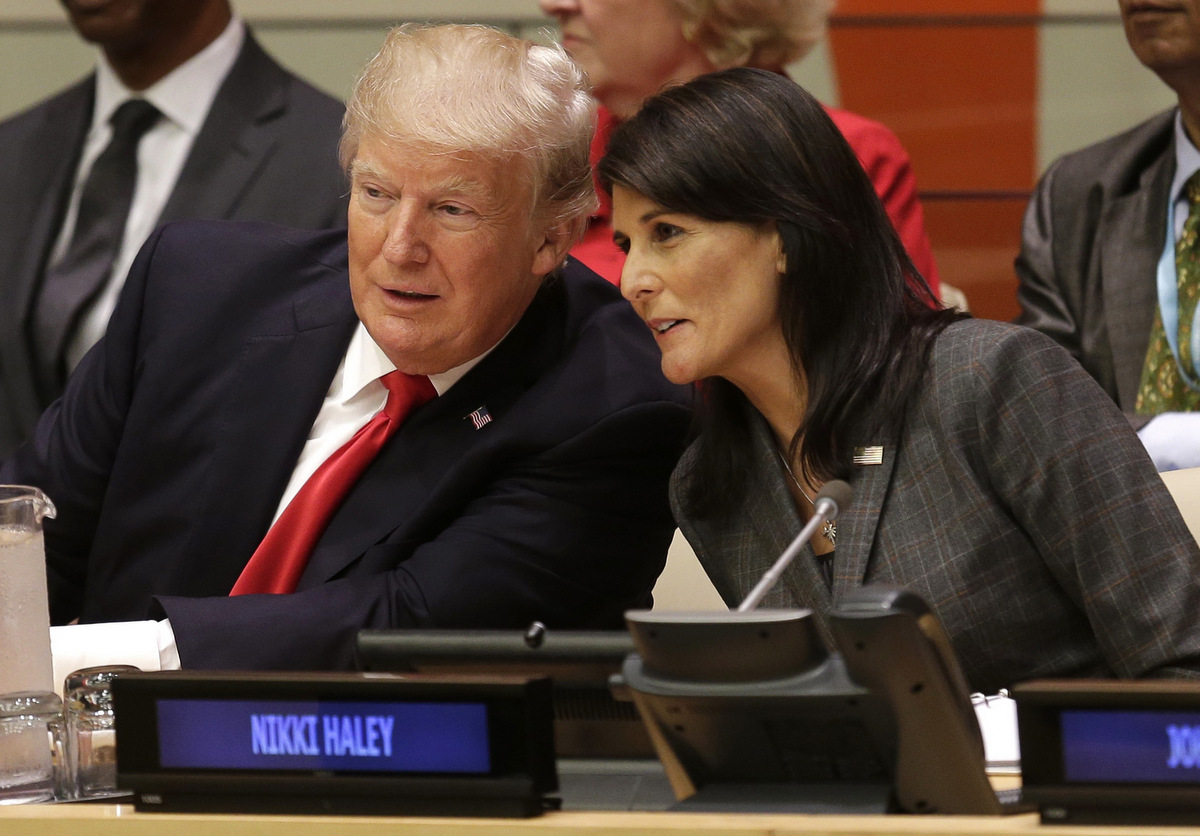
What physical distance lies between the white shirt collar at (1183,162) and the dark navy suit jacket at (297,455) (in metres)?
1.16

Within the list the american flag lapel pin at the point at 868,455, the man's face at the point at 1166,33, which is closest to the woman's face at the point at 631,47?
the man's face at the point at 1166,33

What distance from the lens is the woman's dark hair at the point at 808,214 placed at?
5.39 ft

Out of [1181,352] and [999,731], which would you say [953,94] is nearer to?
[1181,352]

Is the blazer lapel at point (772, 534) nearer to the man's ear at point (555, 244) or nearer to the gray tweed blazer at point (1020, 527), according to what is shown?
the gray tweed blazer at point (1020, 527)

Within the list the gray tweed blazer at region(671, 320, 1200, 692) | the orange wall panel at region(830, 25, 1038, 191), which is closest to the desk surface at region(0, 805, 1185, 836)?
the gray tweed blazer at region(671, 320, 1200, 692)

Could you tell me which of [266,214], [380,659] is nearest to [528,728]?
[380,659]

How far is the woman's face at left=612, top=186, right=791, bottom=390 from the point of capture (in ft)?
5.45

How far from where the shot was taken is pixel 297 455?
1.96 metres

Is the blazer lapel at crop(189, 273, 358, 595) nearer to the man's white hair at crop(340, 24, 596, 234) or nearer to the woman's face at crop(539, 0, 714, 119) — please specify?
the man's white hair at crop(340, 24, 596, 234)

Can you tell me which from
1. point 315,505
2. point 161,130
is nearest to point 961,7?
point 161,130

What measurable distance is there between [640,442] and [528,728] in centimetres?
86

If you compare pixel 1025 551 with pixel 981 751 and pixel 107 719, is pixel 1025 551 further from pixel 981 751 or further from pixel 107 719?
pixel 107 719

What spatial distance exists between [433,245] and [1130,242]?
1370 mm

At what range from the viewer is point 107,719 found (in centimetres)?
123
